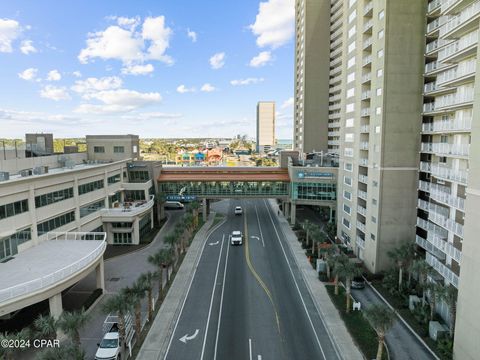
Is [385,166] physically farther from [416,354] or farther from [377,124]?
[416,354]

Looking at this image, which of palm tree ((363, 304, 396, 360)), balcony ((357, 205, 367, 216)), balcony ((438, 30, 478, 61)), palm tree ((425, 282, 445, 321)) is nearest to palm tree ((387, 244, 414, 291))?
palm tree ((425, 282, 445, 321))

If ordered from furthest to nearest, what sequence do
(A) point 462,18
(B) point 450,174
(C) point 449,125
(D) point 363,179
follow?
1. (D) point 363,179
2. (C) point 449,125
3. (B) point 450,174
4. (A) point 462,18

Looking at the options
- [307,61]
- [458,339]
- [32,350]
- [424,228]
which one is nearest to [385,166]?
[424,228]

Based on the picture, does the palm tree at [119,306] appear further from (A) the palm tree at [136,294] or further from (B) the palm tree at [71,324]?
(B) the palm tree at [71,324]

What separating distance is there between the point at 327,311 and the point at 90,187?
39.1 m

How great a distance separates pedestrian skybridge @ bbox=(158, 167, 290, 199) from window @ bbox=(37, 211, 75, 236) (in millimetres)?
28124

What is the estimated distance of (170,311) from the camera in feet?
111

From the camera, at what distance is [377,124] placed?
4253 centimetres

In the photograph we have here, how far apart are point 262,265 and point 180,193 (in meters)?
32.6

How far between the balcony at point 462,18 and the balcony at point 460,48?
1.11 metres

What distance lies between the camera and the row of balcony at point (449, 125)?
102 feet

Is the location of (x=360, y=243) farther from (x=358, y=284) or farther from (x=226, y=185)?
→ (x=226, y=185)

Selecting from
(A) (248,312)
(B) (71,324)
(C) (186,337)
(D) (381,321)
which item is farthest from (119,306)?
(D) (381,321)

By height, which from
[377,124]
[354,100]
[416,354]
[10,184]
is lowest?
[416,354]
